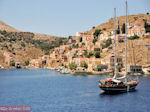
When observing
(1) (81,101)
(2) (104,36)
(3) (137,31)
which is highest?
(3) (137,31)

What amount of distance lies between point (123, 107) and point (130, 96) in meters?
11.3

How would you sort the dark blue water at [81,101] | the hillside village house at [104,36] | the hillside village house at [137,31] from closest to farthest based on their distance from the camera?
the dark blue water at [81,101], the hillside village house at [137,31], the hillside village house at [104,36]

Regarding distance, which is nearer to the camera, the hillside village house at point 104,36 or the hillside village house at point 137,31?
the hillside village house at point 137,31

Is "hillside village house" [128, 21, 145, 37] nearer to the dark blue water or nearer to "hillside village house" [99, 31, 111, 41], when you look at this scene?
"hillside village house" [99, 31, 111, 41]

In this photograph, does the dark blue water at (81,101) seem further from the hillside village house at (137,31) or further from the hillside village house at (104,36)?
the hillside village house at (104,36)

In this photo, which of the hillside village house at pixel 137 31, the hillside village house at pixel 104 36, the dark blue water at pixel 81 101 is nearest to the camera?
the dark blue water at pixel 81 101

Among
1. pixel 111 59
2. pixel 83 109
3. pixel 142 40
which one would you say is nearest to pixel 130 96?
pixel 83 109

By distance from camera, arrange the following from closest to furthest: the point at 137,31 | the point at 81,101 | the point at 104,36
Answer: the point at 81,101
the point at 137,31
the point at 104,36

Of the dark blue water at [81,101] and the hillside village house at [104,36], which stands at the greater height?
the hillside village house at [104,36]

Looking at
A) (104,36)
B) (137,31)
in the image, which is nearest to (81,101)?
(137,31)

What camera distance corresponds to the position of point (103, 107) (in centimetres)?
5709

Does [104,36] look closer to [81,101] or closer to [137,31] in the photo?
[137,31]

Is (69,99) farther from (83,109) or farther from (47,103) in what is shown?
(83,109)

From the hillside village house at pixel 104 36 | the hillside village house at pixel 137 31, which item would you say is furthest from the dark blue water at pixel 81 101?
the hillside village house at pixel 104 36
